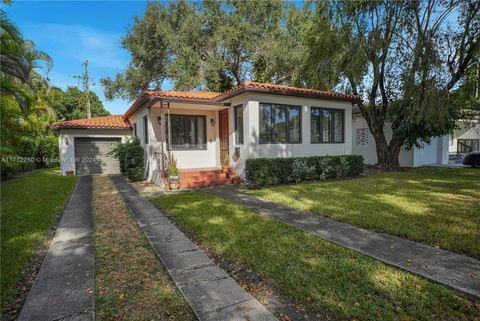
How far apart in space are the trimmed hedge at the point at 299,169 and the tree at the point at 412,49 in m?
3.23

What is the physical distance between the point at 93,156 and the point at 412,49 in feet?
56.0

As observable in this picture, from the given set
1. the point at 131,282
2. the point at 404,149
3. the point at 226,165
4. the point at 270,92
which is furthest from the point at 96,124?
the point at 404,149

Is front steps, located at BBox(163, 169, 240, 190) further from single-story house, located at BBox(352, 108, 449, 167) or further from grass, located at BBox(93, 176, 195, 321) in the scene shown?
single-story house, located at BBox(352, 108, 449, 167)

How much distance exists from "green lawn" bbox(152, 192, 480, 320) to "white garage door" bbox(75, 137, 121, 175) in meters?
13.2

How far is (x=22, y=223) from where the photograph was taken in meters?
5.55

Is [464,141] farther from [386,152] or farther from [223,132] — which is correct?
[223,132]

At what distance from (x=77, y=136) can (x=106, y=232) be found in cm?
1296

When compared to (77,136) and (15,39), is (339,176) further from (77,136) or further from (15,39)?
(77,136)

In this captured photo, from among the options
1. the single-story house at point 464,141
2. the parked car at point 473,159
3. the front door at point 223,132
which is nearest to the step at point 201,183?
the front door at point 223,132

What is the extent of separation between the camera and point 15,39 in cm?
614

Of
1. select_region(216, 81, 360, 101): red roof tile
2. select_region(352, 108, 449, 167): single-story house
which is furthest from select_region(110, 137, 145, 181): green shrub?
select_region(352, 108, 449, 167): single-story house

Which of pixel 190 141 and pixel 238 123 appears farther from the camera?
pixel 190 141

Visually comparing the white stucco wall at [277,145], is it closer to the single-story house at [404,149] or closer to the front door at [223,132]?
the front door at [223,132]

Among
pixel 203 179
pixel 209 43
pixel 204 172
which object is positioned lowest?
pixel 203 179
